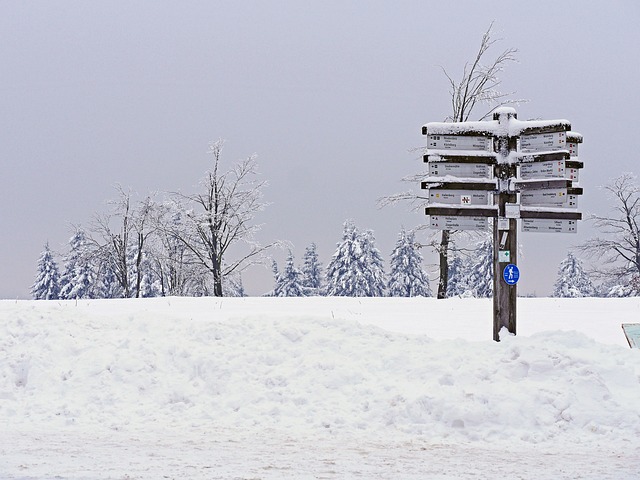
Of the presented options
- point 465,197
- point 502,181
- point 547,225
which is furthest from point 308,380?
point 547,225

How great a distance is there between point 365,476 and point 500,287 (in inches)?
257

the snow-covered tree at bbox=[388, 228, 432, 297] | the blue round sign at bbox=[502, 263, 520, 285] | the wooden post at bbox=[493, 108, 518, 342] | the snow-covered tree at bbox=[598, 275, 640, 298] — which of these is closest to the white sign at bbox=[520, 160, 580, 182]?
the wooden post at bbox=[493, 108, 518, 342]

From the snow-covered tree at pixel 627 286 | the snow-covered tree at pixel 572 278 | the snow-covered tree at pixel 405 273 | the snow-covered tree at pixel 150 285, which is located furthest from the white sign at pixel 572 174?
the snow-covered tree at pixel 572 278

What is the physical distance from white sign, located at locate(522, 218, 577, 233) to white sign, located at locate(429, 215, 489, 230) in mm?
754

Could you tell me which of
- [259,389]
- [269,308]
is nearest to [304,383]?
[259,389]

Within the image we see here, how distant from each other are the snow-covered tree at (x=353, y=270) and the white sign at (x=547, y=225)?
1857 inches

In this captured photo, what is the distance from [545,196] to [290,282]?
185ft

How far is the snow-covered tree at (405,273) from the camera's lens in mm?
63219

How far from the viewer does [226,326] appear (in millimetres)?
10672

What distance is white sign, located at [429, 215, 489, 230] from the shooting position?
11.3 metres

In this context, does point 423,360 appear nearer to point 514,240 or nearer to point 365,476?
point 514,240

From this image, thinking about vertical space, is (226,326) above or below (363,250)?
below

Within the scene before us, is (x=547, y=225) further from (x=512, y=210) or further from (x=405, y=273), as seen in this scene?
(x=405, y=273)

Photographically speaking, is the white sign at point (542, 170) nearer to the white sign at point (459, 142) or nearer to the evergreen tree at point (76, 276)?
the white sign at point (459, 142)
